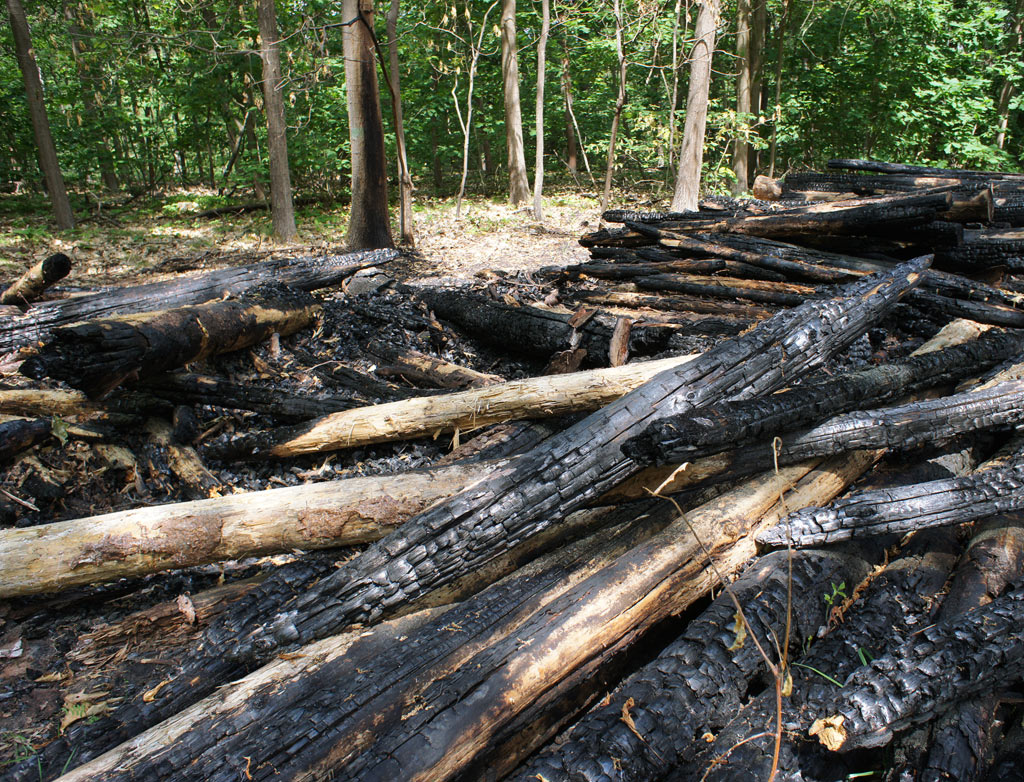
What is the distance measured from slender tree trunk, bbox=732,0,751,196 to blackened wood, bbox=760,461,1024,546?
14.2m

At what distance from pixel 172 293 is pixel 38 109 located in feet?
27.9

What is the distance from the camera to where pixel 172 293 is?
5512mm

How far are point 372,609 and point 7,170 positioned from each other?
17.2 meters

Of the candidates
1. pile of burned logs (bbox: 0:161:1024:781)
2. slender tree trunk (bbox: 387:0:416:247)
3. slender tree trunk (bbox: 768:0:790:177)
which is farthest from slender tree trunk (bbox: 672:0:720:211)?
pile of burned logs (bbox: 0:161:1024:781)

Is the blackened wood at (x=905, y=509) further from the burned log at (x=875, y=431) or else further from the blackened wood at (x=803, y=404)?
the blackened wood at (x=803, y=404)

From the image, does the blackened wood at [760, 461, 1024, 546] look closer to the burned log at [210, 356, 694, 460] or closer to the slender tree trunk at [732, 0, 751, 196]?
the burned log at [210, 356, 694, 460]

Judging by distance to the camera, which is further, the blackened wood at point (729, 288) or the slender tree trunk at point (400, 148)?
the slender tree trunk at point (400, 148)

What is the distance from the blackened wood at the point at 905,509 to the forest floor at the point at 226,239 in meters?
6.57

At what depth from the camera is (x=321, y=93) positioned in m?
14.4

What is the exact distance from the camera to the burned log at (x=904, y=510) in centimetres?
249

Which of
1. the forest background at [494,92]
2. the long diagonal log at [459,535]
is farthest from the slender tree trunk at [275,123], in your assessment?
the long diagonal log at [459,535]

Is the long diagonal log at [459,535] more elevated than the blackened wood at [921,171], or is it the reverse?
the blackened wood at [921,171]

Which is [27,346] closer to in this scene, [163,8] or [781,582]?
[781,582]

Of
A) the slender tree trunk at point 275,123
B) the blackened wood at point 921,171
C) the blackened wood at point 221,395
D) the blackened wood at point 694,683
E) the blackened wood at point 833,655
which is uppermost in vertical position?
the slender tree trunk at point 275,123
